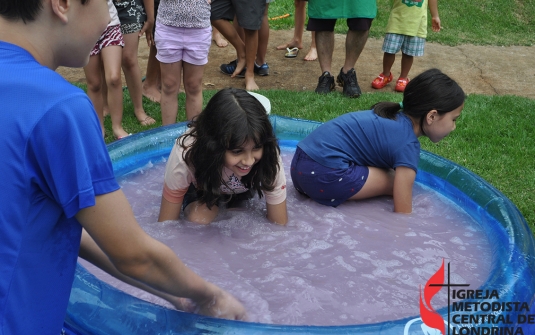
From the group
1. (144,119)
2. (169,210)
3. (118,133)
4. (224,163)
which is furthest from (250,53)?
(224,163)

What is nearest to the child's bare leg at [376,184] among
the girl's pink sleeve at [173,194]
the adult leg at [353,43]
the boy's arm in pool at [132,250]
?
the girl's pink sleeve at [173,194]

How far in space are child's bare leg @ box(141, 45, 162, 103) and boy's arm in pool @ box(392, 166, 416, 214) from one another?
2995 mm

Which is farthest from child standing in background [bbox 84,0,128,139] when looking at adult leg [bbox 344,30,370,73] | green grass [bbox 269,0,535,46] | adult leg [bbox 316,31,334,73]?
green grass [bbox 269,0,535,46]

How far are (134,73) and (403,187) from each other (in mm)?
2634

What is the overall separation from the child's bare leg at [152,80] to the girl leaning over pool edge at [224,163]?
8.82 feet

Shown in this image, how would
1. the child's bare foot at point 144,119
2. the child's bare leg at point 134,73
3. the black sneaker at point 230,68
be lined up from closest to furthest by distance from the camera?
the child's bare leg at point 134,73 < the child's bare foot at point 144,119 < the black sneaker at point 230,68

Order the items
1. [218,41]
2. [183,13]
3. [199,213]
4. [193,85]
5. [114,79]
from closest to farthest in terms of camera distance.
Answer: [199,213] → [183,13] → [114,79] → [193,85] → [218,41]

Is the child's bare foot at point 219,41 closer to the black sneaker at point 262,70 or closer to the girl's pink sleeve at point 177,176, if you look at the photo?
the black sneaker at point 262,70

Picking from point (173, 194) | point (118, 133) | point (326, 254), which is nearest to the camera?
point (326, 254)

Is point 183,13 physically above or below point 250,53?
above

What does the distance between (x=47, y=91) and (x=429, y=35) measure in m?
8.27

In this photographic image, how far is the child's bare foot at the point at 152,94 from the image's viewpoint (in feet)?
18.6

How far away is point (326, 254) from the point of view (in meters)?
2.94

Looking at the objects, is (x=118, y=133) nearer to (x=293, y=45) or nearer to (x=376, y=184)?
(x=376, y=184)
